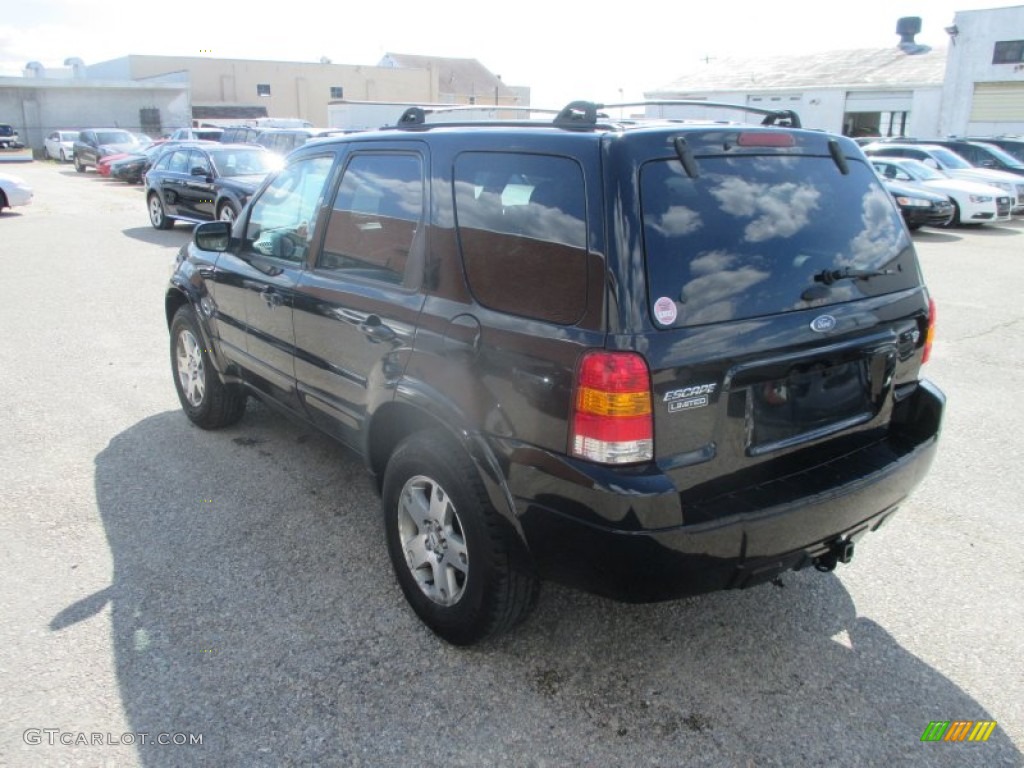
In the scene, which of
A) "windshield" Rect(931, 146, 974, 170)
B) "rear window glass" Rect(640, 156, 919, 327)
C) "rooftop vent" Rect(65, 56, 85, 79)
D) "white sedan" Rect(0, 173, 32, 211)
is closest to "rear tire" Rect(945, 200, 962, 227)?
"windshield" Rect(931, 146, 974, 170)

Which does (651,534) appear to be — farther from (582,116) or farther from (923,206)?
(923,206)

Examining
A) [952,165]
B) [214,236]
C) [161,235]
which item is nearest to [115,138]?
[161,235]

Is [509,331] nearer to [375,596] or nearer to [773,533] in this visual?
[773,533]

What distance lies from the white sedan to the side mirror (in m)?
16.5

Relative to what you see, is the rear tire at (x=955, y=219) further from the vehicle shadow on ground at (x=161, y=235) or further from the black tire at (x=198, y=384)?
the black tire at (x=198, y=384)

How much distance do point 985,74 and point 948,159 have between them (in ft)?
52.3

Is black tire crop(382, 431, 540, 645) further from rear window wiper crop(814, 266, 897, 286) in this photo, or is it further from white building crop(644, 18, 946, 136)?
white building crop(644, 18, 946, 136)

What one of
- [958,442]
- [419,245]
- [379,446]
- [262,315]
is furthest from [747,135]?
[958,442]

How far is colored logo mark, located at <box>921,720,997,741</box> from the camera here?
263 cm

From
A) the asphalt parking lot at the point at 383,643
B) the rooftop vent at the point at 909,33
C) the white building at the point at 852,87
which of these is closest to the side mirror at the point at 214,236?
the asphalt parking lot at the point at 383,643

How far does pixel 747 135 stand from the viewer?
2.71 m

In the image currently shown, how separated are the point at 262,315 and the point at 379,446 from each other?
1.28 meters

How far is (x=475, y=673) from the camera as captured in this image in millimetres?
2943

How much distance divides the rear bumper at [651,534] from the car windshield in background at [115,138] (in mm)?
34562
